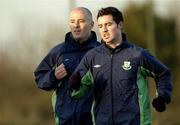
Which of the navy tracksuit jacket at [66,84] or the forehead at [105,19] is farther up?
the forehead at [105,19]

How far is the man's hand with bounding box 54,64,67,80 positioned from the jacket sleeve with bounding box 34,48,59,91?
76mm

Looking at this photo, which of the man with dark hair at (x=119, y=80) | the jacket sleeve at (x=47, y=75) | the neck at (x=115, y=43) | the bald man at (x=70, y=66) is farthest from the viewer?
the bald man at (x=70, y=66)

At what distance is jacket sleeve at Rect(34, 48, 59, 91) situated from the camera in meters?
10.3

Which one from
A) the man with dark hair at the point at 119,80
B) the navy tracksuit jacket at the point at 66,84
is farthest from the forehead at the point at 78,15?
the man with dark hair at the point at 119,80

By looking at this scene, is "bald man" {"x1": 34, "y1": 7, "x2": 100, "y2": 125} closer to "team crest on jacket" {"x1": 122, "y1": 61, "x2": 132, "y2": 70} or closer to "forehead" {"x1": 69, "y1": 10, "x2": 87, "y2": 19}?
"forehead" {"x1": 69, "y1": 10, "x2": 87, "y2": 19}

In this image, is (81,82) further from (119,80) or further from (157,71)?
(157,71)

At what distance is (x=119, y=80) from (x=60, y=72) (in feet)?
3.99

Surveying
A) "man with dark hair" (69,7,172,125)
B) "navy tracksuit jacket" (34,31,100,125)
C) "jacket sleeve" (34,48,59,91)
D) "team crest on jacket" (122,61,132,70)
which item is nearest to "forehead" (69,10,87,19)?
"navy tracksuit jacket" (34,31,100,125)

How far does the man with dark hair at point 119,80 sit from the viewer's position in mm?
9062

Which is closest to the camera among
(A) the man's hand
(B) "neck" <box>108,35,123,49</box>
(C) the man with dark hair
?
(C) the man with dark hair

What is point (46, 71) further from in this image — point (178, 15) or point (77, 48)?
point (178, 15)

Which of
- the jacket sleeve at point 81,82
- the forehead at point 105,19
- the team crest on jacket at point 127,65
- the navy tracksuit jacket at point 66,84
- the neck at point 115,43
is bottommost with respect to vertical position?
the navy tracksuit jacket at point 66,84

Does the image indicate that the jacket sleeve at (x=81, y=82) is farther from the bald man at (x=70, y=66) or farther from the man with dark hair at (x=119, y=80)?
the bald man at (x=70, y=66)

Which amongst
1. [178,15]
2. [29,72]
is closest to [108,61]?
[29,72]
